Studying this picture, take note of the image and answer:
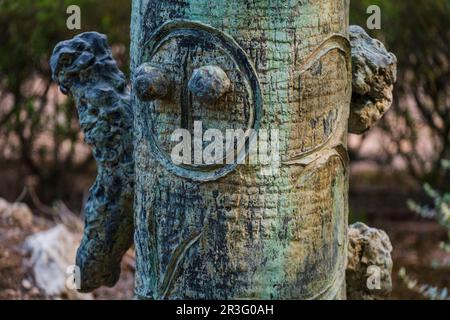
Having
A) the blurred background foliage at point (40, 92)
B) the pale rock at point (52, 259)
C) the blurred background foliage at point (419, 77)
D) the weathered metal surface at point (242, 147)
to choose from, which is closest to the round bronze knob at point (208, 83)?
the weathered metal surface at point (242, 147)

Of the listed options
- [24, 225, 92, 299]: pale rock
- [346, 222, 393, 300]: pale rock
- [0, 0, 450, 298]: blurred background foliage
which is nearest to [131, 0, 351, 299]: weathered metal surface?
[346, 222, 393, 300]: pale rock

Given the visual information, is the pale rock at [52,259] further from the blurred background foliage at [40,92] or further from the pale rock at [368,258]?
the pale rock at [368,258]

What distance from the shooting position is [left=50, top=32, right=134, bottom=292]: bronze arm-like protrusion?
3168 mm

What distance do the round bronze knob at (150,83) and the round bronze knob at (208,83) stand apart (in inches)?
4.3

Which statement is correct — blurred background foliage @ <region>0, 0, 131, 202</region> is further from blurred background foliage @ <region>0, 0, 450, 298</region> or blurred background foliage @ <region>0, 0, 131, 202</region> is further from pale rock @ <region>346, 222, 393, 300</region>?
pale rock @ <region>346, 222, 393, 300</region>

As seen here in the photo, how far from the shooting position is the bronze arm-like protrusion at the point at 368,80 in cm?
308

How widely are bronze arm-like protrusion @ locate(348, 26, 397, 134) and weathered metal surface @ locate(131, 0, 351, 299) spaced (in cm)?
8

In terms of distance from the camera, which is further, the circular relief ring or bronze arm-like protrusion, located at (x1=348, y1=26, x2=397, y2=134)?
bronze arm-like protrusion, located at (x1=348, y1=26, x2=397, y2=134)

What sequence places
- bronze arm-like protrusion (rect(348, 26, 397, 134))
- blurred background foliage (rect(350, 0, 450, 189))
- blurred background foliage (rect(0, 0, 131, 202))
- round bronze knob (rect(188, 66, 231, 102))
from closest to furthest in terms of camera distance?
round bronze knob (rect(188, 66, 231, 102))
bronze arm-like protrusion (rect(348, 26, 397, 134))
blurred background foliage (rect(350, 0, 450, 189))
blurred background foliage (rect(0, 0, 131, 202))

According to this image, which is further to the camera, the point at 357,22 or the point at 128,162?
the point at 357,22

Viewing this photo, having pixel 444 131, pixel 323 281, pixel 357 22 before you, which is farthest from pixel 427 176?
pixel 323 281

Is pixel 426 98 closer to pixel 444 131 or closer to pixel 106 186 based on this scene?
pixel 444 131

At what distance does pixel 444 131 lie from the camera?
19.5ft

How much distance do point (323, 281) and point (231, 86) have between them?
68 centimetres
